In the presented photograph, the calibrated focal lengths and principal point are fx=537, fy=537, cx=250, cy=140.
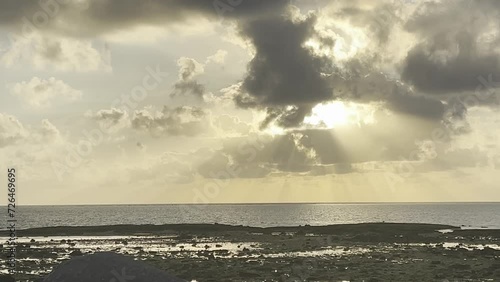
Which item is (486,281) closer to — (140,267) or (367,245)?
(140,267)

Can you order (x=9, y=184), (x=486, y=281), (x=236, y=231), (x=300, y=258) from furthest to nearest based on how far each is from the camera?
(x=236, y=231) → (x=300, y=258) → (x=486, y=281) → (x=9, y=184)

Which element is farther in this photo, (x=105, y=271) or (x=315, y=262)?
(x=315, y=262)

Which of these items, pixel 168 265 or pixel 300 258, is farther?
pixel 300 258

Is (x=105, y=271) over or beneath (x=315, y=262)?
over

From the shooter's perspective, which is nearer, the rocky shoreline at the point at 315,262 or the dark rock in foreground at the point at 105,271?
the dark rock in foreground at the point at 105,271

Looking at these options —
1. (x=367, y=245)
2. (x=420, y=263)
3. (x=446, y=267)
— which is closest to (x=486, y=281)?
(x=446, y=267)

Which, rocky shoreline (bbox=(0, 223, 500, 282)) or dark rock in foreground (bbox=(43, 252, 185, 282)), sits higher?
dark rock in foreground (bbox=(43, 252, 185, 282))

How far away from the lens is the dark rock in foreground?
2164 centimetres

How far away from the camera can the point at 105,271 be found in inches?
856

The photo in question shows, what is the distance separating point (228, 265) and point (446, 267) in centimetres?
1861

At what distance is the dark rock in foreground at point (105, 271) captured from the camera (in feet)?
71.0

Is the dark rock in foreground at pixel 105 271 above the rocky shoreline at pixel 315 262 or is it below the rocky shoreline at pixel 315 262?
above

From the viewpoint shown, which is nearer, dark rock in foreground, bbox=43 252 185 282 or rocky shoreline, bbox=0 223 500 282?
dark rock in foreground, bbox=43 252 185 282

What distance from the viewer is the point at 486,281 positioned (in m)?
38.3
